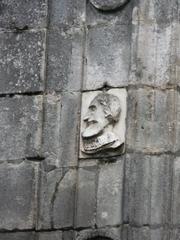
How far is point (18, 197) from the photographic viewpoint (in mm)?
14547

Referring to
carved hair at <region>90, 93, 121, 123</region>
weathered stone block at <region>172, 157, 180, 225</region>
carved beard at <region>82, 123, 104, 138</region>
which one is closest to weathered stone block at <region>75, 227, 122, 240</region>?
weathered stone block at <region>172, 157, 180, 225</region>

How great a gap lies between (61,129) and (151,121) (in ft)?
2.64

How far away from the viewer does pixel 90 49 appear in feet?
47.9

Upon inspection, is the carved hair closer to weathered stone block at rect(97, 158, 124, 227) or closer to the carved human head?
the carved human head

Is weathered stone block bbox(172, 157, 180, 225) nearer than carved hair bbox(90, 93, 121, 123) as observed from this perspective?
Yes

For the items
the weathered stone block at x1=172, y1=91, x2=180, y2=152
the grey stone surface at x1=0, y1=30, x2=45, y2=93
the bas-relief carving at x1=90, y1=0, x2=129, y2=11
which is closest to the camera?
the weathered stone block at x1=172, y1=91, x2=180, y2=152

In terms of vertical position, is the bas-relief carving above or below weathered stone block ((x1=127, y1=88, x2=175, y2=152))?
above

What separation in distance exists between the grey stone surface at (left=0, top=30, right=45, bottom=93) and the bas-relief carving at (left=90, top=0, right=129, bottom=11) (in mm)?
501

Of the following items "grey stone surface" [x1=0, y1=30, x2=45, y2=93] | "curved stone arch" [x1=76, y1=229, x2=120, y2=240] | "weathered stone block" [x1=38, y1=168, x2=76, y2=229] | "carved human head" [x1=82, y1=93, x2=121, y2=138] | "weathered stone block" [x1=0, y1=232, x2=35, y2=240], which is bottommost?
"weathered stone block" [x1=0, y1=232, x2=35, y2=240]

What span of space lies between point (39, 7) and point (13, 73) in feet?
1.88

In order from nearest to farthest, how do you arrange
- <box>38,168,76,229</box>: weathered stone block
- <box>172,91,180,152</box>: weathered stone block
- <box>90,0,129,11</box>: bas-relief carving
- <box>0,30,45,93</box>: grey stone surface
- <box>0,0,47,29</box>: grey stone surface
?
<box>172,91,180,152</box>: weathered stone block, <box>38,168,76,229</box>: weathered stone block, <box>90,0,129,11</box>: bas-relief carving, <box>0,30,45,93</box>: grey stone surface, <box>0,0,47,29</box>: grey stone surface

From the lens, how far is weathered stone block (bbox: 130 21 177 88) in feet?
46.7

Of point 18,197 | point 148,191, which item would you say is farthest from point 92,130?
point 18,197

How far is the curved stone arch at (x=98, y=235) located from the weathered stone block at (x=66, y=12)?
173cm
